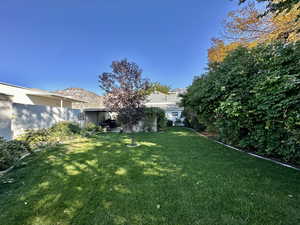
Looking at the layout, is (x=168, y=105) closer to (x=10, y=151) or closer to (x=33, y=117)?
(x=33, y=117)

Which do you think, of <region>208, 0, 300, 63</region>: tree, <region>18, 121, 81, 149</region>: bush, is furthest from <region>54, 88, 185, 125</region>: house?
<region>208, 0, 300, 63</region>: tree

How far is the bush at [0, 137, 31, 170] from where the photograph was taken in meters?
3.98

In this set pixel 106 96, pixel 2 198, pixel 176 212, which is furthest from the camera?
pixel 106 96

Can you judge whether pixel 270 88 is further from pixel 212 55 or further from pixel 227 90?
pixel 212 55

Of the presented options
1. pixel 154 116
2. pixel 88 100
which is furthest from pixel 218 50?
pixel 88 100

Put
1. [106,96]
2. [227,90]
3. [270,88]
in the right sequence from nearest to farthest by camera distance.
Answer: [270,88], [227,90], [106,96]

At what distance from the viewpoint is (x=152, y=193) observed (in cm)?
262

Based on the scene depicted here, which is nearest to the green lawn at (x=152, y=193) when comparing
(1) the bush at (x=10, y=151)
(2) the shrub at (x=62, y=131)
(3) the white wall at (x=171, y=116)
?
(1) the bush at (x=10, y=151)

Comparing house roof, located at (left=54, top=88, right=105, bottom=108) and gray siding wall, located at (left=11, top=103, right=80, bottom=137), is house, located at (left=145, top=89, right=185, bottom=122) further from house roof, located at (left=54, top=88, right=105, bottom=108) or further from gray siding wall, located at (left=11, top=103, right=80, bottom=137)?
gray siding wall, located at (left=11, top=103, right=80, bottom=137)

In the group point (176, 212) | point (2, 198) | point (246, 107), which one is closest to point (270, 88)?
point (246, 107)

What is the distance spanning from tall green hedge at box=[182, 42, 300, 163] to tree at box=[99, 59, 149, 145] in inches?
129

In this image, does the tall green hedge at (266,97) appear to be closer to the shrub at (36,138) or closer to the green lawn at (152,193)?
the green lawn at (152,193)

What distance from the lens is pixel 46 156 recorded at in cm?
500

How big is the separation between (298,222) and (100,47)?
1324 cm
